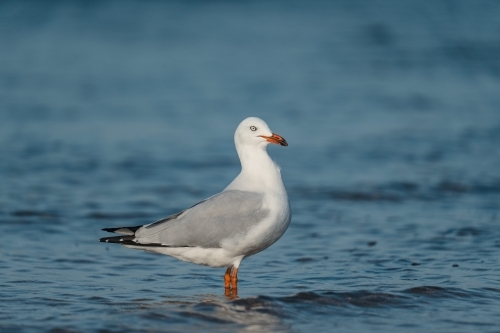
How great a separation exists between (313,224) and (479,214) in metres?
2.00

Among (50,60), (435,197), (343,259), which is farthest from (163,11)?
(343,259)

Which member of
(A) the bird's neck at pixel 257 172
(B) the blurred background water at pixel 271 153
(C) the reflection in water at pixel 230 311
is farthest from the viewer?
(A) the bird's neck at pixel 257 172

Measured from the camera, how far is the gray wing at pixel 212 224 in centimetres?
671

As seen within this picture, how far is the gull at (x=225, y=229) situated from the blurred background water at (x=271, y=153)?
1.28 feet

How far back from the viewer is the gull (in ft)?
22.0

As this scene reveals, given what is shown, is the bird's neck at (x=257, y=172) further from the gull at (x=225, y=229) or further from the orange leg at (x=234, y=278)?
the orange leg at (x=234, y=278)

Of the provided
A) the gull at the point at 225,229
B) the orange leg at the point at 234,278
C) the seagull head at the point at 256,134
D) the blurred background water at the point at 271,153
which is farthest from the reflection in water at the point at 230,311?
the seagull head at the point at 256,134

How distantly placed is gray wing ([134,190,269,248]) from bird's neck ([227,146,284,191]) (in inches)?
6.2

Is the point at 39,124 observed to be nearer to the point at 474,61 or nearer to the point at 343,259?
the point at 343,259

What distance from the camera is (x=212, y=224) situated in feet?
22.2

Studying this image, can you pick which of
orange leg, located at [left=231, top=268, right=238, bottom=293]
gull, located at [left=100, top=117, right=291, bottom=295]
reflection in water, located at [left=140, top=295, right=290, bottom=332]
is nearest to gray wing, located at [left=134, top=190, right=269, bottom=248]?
gull, located at [left=100, top=117, right=291, bottom=295]

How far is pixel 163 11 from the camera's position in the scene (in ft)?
92.7

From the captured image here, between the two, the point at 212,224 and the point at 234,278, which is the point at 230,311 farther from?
the point at 212,224

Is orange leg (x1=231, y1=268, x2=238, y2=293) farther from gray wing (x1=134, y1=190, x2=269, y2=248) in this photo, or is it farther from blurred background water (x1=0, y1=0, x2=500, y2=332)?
gray wing (x1=134, y1=190, x2=269, y2=248)
